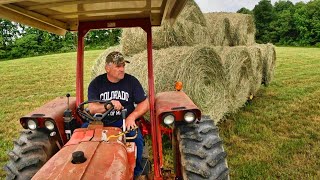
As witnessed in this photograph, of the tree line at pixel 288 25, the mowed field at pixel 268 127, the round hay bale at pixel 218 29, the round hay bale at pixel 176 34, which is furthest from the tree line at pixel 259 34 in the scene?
the round hay bale at pixel 176 34

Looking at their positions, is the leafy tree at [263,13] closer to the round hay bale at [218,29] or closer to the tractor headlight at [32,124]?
the round hay bale at [218,29]

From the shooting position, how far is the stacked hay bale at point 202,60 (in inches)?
235

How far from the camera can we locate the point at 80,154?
8.50 feet

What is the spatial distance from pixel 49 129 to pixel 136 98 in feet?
2.92

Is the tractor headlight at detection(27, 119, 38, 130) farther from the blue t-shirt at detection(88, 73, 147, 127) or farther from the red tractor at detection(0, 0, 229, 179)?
the blue t-shirt at detection(88, 73, 147, 127)

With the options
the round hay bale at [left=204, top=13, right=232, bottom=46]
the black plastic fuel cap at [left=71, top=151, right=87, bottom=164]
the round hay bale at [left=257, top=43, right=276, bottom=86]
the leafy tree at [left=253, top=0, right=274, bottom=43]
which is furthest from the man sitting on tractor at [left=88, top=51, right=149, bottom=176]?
the leafy tree at [left=253, top=0, right=274, bottom=43]

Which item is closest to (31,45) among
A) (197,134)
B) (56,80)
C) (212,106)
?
(56,80)

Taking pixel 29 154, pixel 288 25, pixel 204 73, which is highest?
pixel 288 25

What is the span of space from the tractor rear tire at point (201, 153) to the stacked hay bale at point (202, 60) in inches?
64.2

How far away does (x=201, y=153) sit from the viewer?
3.36 m

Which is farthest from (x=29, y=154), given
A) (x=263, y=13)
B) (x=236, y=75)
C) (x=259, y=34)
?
(x=263, y=13)

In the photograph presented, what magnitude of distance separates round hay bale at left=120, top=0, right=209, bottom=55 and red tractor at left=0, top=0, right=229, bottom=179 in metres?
2.75

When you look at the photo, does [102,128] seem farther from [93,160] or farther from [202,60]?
[202,60]

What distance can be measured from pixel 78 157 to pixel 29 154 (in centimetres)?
119
